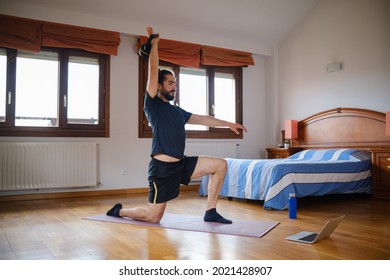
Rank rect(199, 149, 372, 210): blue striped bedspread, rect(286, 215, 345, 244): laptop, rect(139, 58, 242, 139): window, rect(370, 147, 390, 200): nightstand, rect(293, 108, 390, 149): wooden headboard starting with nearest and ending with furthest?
rect(286, 215, 345, 244): laptop, rect(199, 149, 372, 210): blue striped bedspread, rect(370, 147, 390, 200): nightstand, rect(293, 108, 390, 149): wooden headboard, rect(139, 58, 242, 139): window

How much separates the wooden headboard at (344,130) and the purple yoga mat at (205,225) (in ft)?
8.71

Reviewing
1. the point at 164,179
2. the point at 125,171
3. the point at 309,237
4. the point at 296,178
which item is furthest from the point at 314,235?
the point at 125,171

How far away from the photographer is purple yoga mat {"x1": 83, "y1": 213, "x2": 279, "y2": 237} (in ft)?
8.35

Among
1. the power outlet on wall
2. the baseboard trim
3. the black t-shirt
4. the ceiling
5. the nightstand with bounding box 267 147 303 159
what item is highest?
the ceiling

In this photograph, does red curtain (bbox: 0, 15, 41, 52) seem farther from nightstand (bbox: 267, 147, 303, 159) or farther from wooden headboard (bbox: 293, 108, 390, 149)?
wooden headboard (bbox: 293, 108, 390, 149)

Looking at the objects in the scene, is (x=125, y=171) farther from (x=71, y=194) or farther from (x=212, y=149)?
(x=212, y=149)

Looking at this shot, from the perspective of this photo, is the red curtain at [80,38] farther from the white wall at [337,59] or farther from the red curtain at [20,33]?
the white wall at [337,59]

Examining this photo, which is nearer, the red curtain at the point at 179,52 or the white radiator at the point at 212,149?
the red curtain at the point at 179,52

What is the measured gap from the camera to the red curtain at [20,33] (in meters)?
4.38

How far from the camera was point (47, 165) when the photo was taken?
14.9ft

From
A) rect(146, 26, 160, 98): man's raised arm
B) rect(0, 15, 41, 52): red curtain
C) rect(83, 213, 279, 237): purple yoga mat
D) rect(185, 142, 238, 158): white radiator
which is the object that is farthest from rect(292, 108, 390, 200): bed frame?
rect(0, 15, 41, 52): red curtain

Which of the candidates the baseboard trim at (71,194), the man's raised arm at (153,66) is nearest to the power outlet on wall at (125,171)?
the baseboard trim at (71,194)

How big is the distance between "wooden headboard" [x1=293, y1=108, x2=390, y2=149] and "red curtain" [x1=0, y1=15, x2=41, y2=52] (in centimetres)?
415

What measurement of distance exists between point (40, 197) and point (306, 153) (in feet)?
12.1
